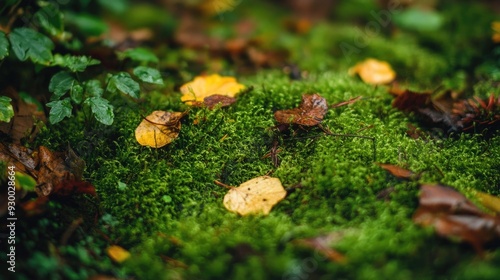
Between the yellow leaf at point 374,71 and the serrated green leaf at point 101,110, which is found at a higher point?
the serrated green leaf at point 101,110

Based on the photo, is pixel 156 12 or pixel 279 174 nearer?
pixel 279 174

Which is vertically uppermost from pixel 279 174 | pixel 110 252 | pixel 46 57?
pixel 46 57

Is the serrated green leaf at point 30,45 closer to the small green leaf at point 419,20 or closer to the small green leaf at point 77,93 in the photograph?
the small green leaf at point 77,93

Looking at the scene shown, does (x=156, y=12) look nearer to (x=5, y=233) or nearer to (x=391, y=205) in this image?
(x=5, y=233)

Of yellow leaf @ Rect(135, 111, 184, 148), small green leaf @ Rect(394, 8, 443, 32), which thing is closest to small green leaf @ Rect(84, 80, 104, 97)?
yellow leaf @ Rect(135, 111, 184, 148)

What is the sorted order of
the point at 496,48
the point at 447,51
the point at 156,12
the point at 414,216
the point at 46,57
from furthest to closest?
the point at 156,12 < the point at 447,51 < the point at 496,48 < the point at 46,57 < the point at 414,216

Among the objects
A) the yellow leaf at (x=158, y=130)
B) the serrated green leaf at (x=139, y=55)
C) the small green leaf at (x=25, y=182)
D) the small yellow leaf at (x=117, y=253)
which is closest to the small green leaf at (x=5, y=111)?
the small green leaf at (x=25, y=182)

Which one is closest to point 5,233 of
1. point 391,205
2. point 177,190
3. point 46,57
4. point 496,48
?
point 177,190
